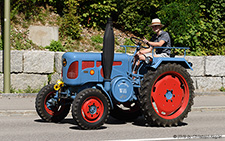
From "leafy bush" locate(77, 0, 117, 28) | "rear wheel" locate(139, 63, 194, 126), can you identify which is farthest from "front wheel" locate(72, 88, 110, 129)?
"leafy bush" locate(77, 0, 117, 28)

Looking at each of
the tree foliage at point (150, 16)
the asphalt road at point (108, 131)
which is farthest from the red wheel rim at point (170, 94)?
the tree foliage at point (150, 16)

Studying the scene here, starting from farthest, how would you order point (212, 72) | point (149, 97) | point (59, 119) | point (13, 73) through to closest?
point (212, 72), point (13, 73), point (59, 119), point (149, 97)

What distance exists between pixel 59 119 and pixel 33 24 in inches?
293

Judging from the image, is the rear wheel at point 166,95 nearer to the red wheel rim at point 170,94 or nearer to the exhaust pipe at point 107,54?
the red wheel rim at point 170,94

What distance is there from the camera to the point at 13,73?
1309 centimetres

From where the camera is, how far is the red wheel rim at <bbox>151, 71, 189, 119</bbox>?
8.27 metres

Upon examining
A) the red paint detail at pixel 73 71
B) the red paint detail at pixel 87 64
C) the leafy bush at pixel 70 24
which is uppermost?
the leafy bush at pixel 70 24

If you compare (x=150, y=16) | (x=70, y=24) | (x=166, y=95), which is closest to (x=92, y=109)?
(x=166, y=95)

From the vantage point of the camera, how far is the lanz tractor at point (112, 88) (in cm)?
781

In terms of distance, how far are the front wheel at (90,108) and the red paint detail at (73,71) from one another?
47 centimetres

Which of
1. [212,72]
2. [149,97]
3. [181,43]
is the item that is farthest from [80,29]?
[149,97]

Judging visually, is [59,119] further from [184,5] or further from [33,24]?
[184,5]

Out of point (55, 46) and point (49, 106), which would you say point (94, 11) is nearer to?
point (55, 46)

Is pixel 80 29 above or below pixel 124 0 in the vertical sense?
below
